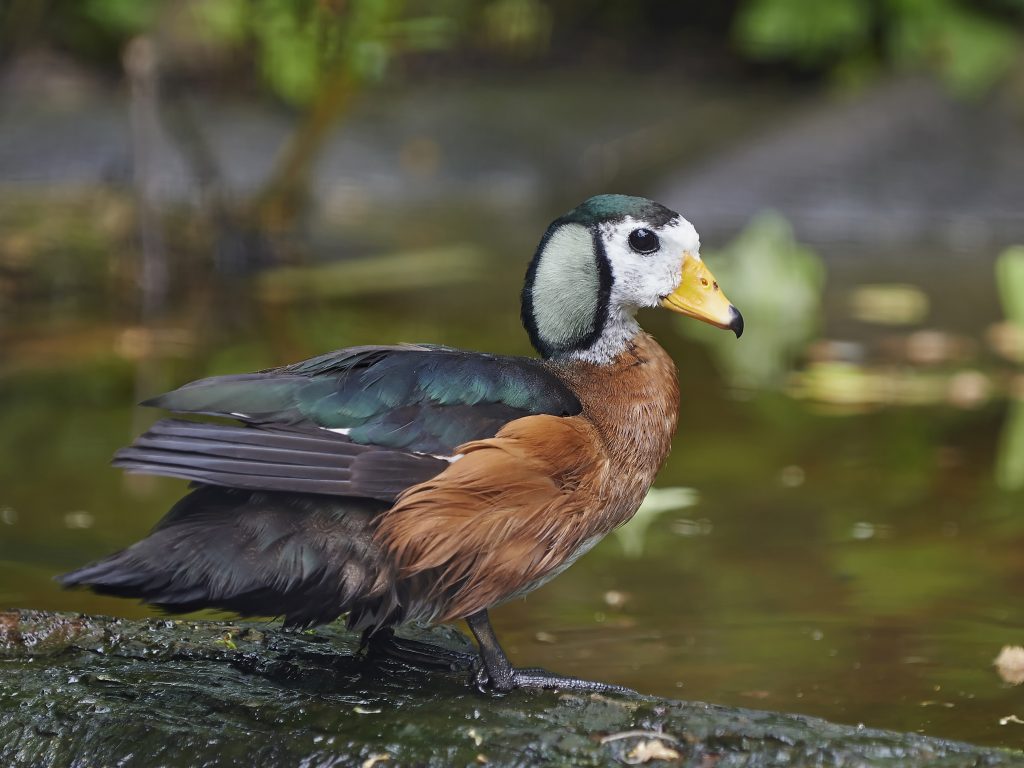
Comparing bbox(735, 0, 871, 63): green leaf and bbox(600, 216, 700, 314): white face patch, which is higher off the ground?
bbox(735, 0, 871, 63): green leaf

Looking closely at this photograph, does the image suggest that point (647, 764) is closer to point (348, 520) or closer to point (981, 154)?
point (348, 520)

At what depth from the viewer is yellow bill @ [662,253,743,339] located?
3264 millimetres

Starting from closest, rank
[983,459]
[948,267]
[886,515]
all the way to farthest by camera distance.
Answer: [886,515]
[983,459]
[948,267]

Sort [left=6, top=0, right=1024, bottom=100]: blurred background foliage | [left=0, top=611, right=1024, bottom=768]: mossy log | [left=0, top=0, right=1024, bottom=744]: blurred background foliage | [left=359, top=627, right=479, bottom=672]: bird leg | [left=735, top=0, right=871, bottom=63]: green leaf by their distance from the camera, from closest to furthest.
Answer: [left=0, top=611, right=1024, bottom=768]: mossy log, [left=359, top=627, right=479, bottom=672]: bird leg, [left=0, top=0, right=1024, bottom=744]: blurred background foliage, [left=6, top=0, right=1024, bottom=100]: blurred background foliage, [left=735, top=0, right=871, bottom=63]: green leaf

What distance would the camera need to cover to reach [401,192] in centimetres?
1173

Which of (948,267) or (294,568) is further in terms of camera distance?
(948,267)

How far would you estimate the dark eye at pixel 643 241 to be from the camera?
126 inches

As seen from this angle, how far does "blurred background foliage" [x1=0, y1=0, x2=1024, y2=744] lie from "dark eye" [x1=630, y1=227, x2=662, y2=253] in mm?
1048

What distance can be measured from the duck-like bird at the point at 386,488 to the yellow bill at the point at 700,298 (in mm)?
276

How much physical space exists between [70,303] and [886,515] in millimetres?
4695

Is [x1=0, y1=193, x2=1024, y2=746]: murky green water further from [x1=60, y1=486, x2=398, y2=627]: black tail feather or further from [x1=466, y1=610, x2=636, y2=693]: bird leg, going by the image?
[x1=60, y1=486, x2=398, y2=627]: black tail feather

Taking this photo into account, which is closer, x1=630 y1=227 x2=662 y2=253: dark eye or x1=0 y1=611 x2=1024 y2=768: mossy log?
x1=0 y1=611 x2=1024 y2=768: mossy log

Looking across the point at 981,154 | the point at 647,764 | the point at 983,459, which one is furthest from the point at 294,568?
the point at 981,154

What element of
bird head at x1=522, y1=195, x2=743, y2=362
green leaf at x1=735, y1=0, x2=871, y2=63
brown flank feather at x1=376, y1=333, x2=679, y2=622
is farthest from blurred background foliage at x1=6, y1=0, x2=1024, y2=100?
brown flank feather at x1=376, y1=333, x2=679, y2=622
